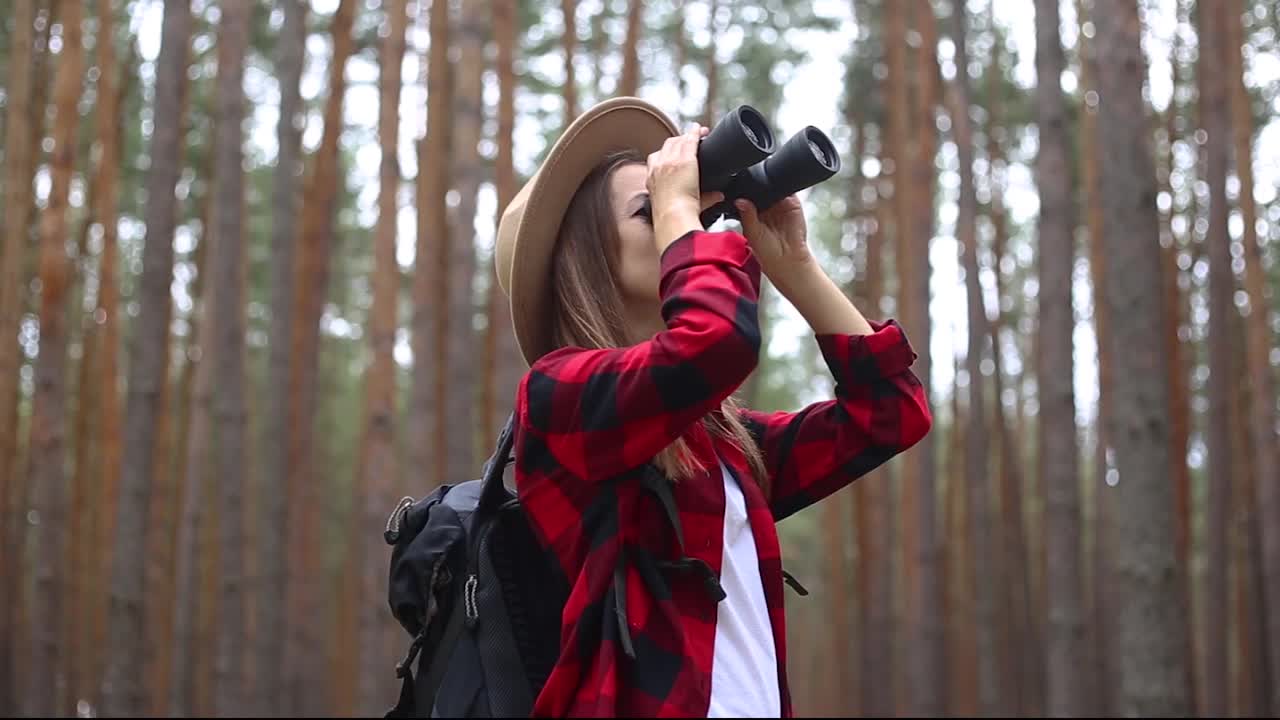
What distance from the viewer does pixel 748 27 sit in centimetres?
1219

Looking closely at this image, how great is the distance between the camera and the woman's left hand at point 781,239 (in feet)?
5.69

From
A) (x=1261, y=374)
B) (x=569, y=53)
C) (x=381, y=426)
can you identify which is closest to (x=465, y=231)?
(x=381, y=426)

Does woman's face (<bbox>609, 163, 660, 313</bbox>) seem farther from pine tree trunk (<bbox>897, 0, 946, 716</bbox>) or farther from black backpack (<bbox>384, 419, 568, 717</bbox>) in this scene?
pine tree trunk (<bbox>897, 0, 946, 716</bbox>)

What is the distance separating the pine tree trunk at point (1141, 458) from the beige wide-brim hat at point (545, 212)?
2759mm

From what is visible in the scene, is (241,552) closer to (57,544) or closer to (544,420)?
(57,544)

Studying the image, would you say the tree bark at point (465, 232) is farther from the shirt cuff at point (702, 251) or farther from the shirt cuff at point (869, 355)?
the shirt cuff at point (702, 251)

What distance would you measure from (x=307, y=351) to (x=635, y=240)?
727 centimetres

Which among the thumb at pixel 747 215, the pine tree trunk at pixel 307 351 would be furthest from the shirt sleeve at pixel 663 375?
the pine tree trunk at pixel 307 351

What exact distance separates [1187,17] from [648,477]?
33.7 ft

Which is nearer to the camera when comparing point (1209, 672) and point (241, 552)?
point (241, 552)

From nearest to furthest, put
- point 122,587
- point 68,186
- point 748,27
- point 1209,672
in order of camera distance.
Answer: point 122,587 < point 68,186 < point 1209,672 < point 748,27

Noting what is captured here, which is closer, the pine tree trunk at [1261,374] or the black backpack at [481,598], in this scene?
the black backpack at [481,598]

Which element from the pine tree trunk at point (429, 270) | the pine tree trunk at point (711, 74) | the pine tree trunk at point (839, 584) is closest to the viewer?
the pine tree trunk at point (429, 270)

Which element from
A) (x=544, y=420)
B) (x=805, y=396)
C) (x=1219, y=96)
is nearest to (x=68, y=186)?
(x=544, y=420)
